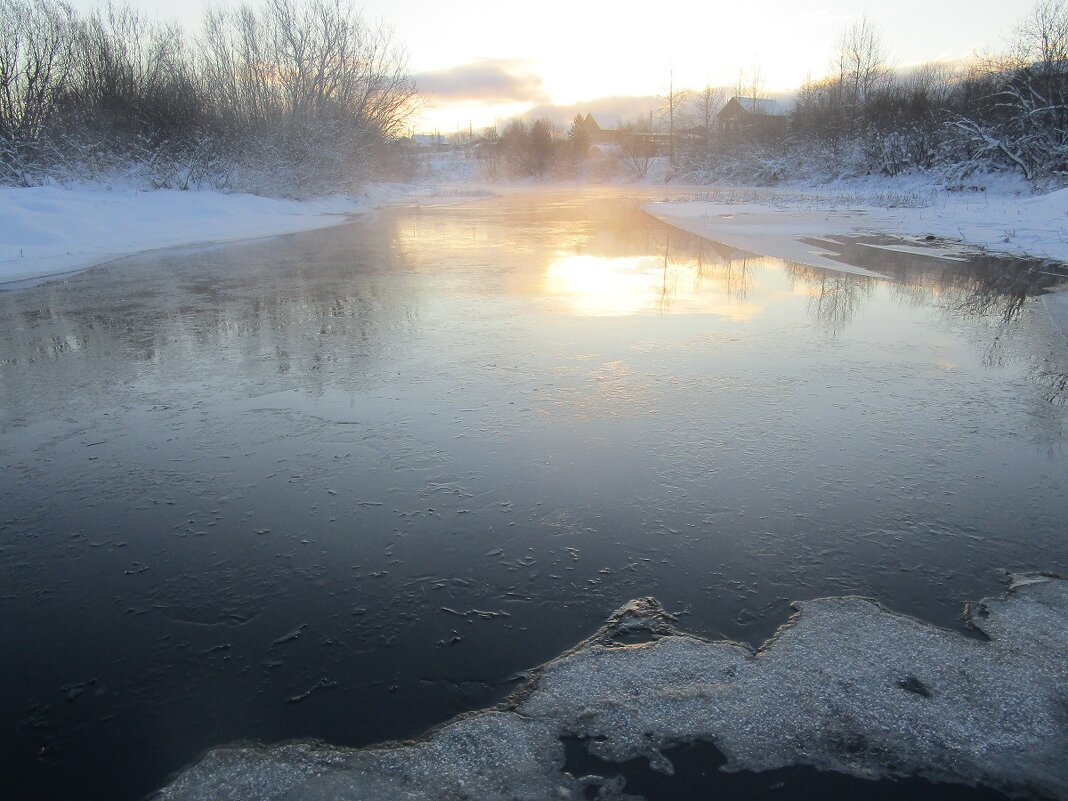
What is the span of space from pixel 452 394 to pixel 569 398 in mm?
926

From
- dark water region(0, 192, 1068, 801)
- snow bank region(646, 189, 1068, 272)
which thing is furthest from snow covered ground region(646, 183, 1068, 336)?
dark water region(0, 192, 1068, 801)

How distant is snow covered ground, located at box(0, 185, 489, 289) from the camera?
13.1 metres

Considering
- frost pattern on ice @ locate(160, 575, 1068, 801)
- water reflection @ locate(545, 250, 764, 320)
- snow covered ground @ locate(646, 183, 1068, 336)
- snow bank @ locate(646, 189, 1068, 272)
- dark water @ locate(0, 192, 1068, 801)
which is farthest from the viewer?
snow bank @ locate(646, 189, 1068, 272)

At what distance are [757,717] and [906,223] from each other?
21249 millimetres

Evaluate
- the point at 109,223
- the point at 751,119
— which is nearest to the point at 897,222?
the point at 109,223

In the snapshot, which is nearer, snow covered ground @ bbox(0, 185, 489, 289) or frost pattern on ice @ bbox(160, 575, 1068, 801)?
frost pattern on ice @ bbox(160, 575, 1068, 801)

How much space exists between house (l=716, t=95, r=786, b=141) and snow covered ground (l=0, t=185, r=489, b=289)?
39.1m

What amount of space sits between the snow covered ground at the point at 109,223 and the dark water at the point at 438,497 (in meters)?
6.25

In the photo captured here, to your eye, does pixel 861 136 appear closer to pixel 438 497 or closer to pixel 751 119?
pixel 751 119

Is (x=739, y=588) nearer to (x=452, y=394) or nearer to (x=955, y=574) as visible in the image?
(x=955, y=574)

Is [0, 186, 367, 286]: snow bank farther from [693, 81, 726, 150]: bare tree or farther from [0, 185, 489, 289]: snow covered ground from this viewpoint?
[693, 81, 726, 150]: bare tree

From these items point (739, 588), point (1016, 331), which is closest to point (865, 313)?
point (1016, 331)

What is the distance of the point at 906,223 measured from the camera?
66.1 feet

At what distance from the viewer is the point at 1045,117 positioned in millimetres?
24828
